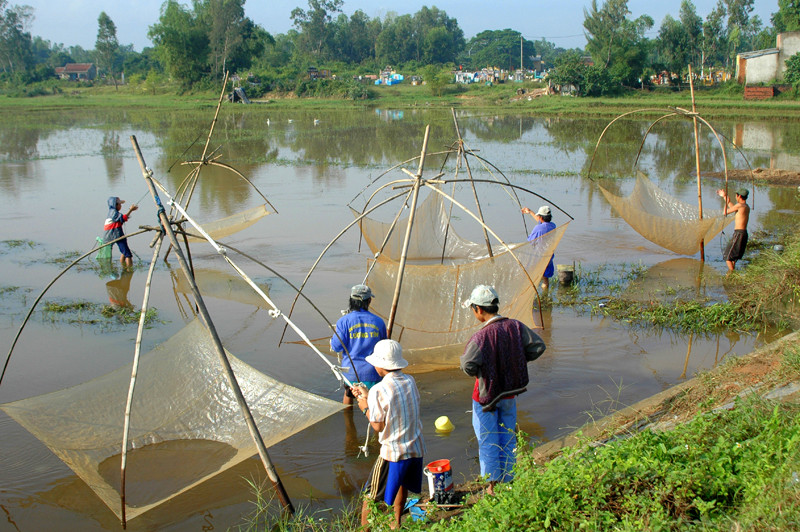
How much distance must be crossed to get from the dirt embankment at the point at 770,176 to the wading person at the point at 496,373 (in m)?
11.1

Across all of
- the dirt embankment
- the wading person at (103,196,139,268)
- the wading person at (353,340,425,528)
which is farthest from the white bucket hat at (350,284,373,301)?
the dirt embankment

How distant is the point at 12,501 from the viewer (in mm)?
3623

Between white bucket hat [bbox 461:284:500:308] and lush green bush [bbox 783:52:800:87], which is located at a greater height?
lush green bush [bbox 783:52:800:87]

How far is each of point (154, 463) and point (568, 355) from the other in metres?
3.34

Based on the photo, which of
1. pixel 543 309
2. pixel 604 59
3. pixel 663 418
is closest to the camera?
pixel 663 418

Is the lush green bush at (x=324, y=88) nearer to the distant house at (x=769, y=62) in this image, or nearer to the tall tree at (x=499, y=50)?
the distant house at (x=769, y=62)

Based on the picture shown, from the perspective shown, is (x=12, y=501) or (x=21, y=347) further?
(x=21, y=347)

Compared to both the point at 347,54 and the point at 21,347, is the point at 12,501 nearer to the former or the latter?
the point at 21,347

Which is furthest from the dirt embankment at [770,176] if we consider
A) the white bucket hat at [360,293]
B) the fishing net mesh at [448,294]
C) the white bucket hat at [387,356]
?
the white bucket hat at [387,356]

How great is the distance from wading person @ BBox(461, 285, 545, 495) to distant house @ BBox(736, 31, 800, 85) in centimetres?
3320

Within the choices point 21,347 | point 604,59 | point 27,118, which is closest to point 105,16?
point 27,118

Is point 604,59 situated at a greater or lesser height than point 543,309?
greater

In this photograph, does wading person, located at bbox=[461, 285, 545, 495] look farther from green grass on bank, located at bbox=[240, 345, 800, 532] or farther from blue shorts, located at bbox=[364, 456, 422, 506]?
green grass on bank, located at bbox=[240, 345, 800, 532]

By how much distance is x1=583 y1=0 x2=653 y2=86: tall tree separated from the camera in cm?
3669
